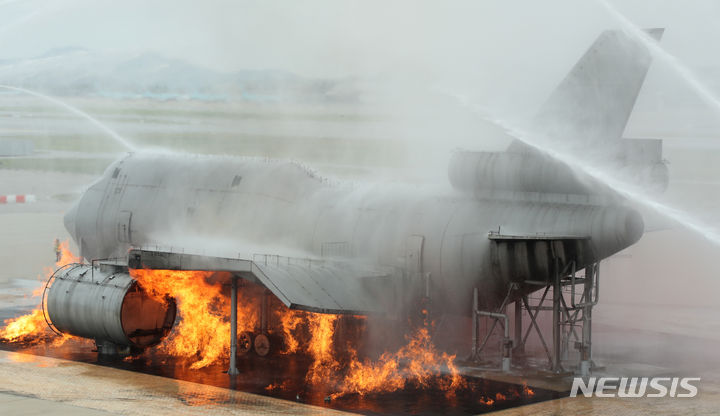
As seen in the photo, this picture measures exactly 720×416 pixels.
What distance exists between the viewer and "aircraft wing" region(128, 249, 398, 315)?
3725cm

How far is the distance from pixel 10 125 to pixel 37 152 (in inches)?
106

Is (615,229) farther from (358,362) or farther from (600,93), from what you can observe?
(358,362)

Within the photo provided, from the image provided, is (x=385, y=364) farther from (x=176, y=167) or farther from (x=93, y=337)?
(x=176, y=167)

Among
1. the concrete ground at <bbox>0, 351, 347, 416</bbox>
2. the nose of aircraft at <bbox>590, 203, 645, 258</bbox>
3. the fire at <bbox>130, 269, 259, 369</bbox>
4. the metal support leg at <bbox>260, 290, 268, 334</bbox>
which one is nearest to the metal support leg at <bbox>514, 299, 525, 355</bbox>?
the nose of aircraft at <bbox>590, 203, 645, 258</bbox>

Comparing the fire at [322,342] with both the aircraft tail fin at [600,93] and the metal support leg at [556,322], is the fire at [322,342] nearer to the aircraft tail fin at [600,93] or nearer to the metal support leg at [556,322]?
the metal support leg at [556,322]

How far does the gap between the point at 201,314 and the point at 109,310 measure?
3.60m

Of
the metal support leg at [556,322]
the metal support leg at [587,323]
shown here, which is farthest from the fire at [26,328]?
the metal support leg at [587,323]

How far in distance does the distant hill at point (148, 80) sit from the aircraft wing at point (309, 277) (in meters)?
18.0

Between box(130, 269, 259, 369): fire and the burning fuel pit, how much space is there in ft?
1.93

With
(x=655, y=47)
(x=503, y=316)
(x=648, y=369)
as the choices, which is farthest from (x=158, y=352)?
(x=655, y=47)

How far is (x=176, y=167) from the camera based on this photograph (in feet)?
161

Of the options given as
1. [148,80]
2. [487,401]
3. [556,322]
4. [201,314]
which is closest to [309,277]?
[201,314]

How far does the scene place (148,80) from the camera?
6438 cm

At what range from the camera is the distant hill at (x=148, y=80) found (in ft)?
194
